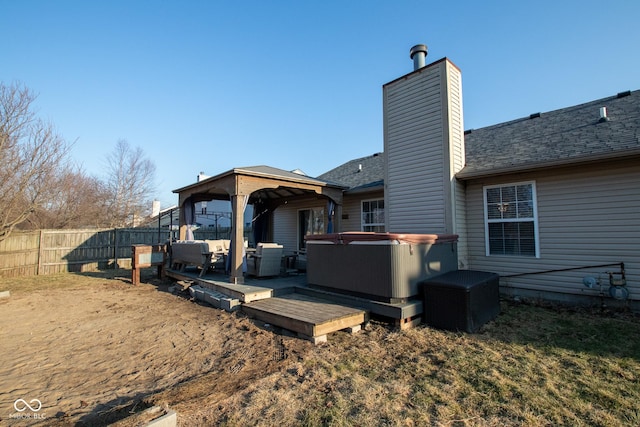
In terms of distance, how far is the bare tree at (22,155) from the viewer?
29.6 ft

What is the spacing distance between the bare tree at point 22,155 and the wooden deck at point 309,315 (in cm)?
920

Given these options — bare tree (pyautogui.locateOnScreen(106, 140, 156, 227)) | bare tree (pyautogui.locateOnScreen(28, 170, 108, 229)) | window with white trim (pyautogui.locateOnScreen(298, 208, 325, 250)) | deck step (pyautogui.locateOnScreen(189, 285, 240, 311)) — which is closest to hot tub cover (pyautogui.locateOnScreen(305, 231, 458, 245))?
deck step (pyautogui.locateOnScreen(189, 285, 240, 311))

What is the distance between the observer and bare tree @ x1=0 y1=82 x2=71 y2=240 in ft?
29.6

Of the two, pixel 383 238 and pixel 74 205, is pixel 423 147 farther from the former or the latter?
pixel 74 205

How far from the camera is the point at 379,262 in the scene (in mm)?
4688

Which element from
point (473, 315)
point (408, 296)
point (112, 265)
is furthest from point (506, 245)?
point (112, 265)

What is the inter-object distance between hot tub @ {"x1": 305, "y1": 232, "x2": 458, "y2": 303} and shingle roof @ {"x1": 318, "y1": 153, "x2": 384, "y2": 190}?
3.39 m

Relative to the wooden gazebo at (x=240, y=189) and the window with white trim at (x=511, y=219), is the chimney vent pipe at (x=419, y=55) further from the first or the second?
the wooden gazebo at (x=240, y=189)

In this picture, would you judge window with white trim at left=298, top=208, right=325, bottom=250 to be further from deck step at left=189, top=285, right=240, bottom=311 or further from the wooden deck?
the wooden deck

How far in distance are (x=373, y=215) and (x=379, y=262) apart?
4.31 metres

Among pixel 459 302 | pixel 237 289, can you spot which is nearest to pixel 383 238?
pixel 459 302

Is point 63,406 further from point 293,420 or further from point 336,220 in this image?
point 336,220

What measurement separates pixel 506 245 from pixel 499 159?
6.23ft

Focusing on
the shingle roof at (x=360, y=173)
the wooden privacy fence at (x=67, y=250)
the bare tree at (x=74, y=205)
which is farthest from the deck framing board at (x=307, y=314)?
the bare tree at (x=74, y=205)
